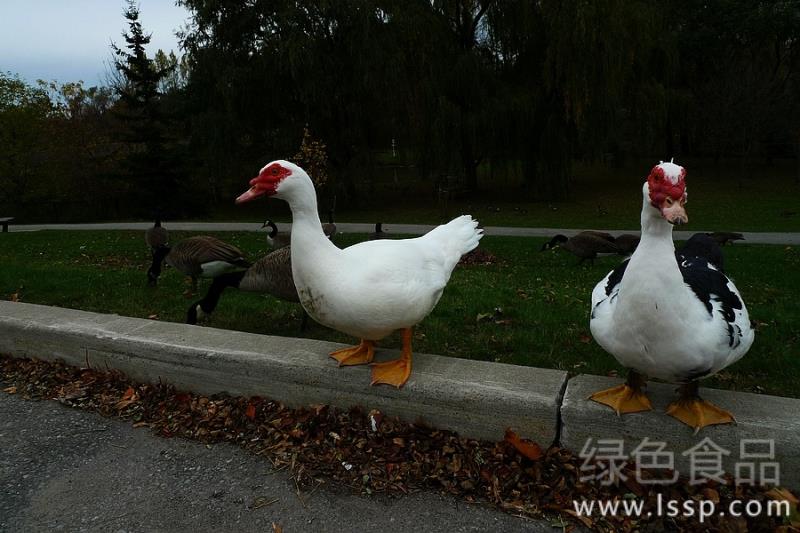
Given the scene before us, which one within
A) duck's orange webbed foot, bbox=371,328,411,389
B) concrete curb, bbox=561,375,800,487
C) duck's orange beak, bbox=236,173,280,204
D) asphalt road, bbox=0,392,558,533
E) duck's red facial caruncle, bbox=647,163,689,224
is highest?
duck's orange beak, bbox=236,173,280,204

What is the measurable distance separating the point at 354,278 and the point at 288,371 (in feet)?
2.87

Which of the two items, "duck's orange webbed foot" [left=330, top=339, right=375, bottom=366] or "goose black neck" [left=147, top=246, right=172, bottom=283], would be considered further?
"goose black neck" [left=147, top=246, right=172, bottom=283]

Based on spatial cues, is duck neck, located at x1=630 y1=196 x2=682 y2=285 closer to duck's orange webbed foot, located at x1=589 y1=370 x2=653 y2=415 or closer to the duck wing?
the duck wing

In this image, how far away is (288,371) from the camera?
3510 mm

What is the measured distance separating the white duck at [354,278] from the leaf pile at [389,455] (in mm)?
394

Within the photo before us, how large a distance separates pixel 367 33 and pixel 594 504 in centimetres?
1942

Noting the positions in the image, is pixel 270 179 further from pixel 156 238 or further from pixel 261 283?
pixel 156 238

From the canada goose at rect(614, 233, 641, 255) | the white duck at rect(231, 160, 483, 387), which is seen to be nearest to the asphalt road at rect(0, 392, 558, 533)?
the white duck at rect(231, 160, 483, 387)

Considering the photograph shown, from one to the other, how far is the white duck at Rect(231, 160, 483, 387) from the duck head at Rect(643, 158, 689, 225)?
56.3 inches

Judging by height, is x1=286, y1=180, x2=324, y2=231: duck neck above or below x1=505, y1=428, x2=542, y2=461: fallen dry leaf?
above

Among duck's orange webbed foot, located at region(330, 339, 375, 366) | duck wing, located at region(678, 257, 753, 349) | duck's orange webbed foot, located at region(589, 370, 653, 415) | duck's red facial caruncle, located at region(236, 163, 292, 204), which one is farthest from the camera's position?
duck's orange webbed foot, located at region(330, 339, 375, 366)

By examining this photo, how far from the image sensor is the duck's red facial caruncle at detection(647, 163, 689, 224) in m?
2.29

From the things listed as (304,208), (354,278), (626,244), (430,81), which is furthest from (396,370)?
(430,81)

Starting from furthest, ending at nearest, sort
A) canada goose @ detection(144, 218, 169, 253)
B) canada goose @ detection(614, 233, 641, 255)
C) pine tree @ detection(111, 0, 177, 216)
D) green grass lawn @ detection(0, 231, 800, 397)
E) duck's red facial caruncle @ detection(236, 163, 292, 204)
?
pine tree @ detection(111, 0, 177, 216), canada goose @ detection(144, 218, 169, 253), canada goose @ detection(614, 233, 641, 255), green grass lawn @ detection(0, 231, 800, 397), duck's red facial caruncle @ detection(236, 163, 292, 204)
